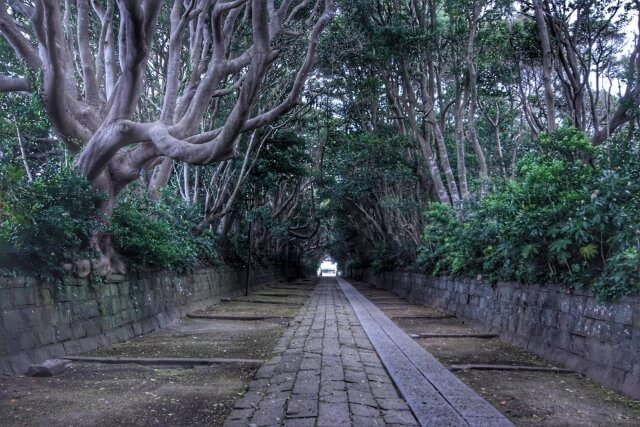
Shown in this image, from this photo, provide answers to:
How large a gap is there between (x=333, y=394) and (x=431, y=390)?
1001 mm

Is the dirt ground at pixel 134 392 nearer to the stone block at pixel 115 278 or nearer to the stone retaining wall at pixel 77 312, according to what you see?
the stone retaining wall at pixel 77 312

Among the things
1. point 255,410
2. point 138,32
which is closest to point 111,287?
point 138,32

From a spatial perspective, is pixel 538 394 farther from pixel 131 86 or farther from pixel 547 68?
pixel 547 68

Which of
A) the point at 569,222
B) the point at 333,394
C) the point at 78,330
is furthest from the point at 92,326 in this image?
the point at 569,222

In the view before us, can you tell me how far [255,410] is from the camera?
172 inches

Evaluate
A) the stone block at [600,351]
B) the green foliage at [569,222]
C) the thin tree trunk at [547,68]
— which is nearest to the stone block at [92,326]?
the green foliage at [569,222]

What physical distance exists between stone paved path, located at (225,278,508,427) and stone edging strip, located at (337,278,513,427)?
0.01 m

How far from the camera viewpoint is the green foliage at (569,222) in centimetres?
581

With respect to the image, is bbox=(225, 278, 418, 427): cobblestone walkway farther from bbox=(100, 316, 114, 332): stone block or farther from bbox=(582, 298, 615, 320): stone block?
bbox=(100, 316, 114, 332): stone block

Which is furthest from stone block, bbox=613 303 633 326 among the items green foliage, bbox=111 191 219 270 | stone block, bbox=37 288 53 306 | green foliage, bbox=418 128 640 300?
green foliage, bbox=111 191 219 270

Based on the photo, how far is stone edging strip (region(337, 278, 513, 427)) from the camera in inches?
166

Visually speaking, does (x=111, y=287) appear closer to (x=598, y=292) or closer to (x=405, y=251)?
(x=598, y=292)

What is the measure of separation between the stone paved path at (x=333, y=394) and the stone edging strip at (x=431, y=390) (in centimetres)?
1

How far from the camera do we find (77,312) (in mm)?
7473
